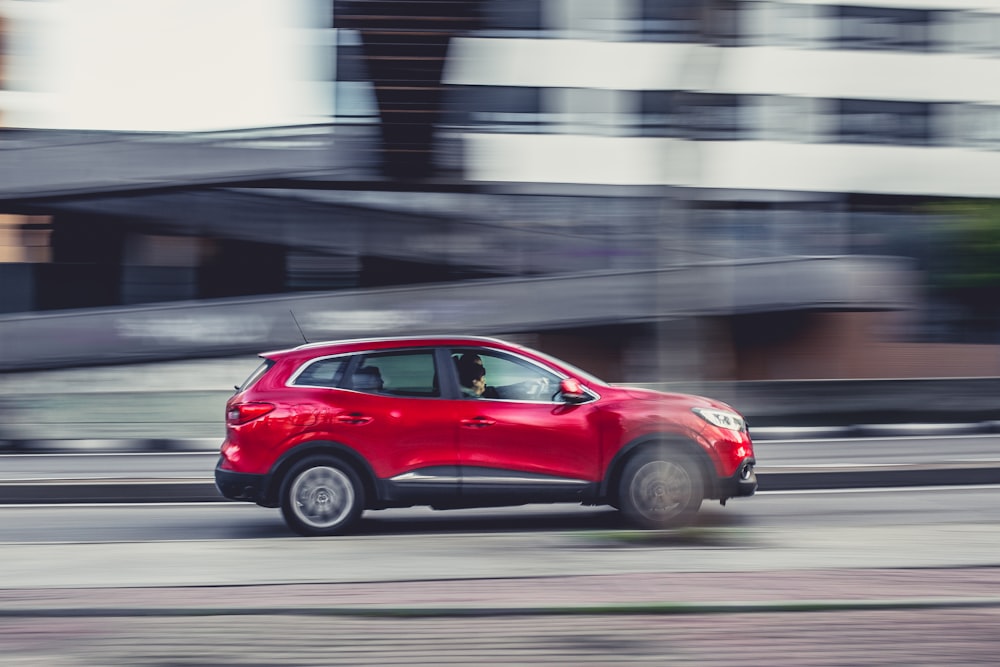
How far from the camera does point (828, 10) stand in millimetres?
34406

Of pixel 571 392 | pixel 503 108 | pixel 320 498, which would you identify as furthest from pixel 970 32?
pixel 320 498

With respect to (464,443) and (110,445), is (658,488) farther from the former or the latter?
(110,445)

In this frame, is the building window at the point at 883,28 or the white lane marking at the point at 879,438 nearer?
the white lane marking at the point at 879,438

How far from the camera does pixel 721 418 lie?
30.2 ft

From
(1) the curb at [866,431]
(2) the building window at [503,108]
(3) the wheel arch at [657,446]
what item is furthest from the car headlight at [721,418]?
(2) the building window at [503,108]

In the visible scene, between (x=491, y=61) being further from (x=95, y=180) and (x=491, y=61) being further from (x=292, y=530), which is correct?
(x=292, y=530)

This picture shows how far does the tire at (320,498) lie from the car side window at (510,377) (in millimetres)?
1160

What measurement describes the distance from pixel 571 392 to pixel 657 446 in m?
0.77

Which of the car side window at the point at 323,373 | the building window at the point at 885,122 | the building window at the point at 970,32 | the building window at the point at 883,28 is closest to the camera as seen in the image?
the car side window at the point at 323,373

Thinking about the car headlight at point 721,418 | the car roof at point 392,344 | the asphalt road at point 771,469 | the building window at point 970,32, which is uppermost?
the building window at point 970,32

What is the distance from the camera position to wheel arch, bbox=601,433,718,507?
9031 millimetres

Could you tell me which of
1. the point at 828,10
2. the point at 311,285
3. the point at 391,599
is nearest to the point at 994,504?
the point at 391,599

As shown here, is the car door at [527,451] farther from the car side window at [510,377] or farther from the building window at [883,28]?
the building window at [883,28]

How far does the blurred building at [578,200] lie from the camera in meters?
29.2
